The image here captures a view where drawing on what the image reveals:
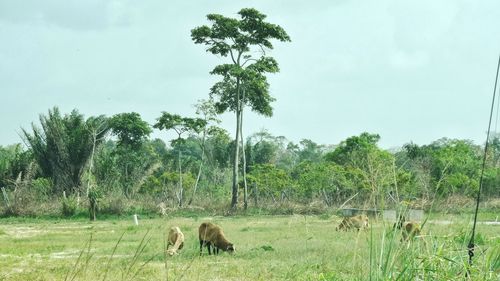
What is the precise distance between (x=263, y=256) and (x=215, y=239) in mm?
1213

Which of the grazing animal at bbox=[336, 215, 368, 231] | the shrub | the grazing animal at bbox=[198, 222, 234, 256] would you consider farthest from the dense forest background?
the grazing animal at bbox=[336, 215, 368, 231]

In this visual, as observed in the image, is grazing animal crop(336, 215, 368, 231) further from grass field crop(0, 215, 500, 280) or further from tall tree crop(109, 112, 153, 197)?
tall tree crop(109, 112, 153, 197)

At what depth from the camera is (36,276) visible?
350 inches

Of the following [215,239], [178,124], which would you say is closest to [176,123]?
[178,124]

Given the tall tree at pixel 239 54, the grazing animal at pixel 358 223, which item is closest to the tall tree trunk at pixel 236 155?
the tall tree at pixel 239 54

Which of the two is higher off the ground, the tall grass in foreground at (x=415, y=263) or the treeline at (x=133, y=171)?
the treeline at (x=133, y=171)

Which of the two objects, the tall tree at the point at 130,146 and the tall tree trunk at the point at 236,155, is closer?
the tall tree trunk at the point at 236,155

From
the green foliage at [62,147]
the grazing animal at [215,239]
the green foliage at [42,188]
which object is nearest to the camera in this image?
the grazing animal at [215,239]

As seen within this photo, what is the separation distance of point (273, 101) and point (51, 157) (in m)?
11.9

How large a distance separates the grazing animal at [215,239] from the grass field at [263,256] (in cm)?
26

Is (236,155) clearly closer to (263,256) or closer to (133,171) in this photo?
(133,171)

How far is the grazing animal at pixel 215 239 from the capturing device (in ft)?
39.7

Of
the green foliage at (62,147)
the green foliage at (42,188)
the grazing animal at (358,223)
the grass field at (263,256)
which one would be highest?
the green foliage at (62,147)

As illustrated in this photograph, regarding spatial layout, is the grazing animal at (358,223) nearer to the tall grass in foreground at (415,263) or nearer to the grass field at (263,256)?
the grass field at (263,256)
